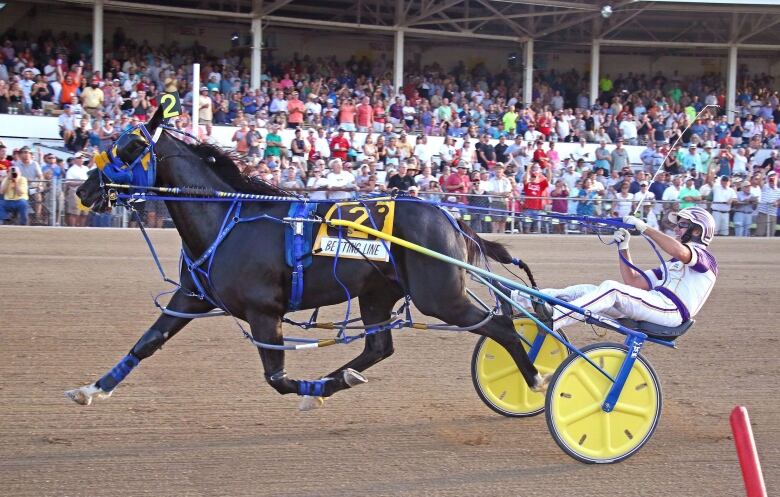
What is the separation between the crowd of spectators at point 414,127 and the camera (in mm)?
15414

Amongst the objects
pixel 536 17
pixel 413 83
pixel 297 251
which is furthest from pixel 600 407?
pixel 536 17

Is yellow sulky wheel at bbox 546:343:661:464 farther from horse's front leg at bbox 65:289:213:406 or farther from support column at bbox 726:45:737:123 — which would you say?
support column at bbox 726:45:737:123

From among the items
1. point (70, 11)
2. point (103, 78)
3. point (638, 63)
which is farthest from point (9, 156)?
point (638, 63)

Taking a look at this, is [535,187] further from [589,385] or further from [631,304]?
[589,385]

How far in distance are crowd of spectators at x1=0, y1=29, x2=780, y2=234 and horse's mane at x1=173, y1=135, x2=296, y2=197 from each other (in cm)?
742

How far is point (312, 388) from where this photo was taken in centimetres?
502

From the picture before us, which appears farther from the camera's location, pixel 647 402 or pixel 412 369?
pixel 412 369

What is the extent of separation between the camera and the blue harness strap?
195 inches

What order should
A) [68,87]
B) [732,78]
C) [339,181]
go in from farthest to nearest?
[732,78]
[68,87]
[339,181]

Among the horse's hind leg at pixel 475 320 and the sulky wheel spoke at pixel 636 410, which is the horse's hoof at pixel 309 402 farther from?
the sulky wheel spoke at pixel 636 410

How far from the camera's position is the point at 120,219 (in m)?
14.3

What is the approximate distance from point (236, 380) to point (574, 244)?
31.9 feet

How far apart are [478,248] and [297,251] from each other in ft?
3.85

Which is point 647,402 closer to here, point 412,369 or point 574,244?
point 412,369
